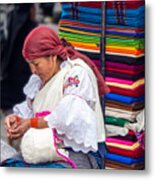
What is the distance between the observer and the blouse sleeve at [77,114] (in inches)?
82.5

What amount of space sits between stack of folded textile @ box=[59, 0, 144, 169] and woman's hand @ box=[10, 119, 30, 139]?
36cm

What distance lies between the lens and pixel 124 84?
2.07 m

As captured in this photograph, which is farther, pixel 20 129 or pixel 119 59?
pixel 20 129

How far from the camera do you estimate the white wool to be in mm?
2127

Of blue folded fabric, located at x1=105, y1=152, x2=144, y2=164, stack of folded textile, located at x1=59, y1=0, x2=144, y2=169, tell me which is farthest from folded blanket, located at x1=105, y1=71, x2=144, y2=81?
blue folded fabric, located at x1=105, y1=152, x2=144, y2=164

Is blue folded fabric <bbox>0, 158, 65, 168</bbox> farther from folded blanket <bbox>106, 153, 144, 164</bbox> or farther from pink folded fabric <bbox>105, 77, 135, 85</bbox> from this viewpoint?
pink folded fabric <bbox>105, 77, 135, 85</bbox>

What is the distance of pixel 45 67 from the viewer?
85.0 inches

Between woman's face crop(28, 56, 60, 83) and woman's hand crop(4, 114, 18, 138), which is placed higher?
woman's face crop(28, 56, 60, 83)

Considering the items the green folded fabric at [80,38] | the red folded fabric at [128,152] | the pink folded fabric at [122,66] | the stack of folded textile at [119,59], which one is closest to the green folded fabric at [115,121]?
the stack of folded textile at [119,59]

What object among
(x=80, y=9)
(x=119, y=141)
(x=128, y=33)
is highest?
(x=80, y=9)

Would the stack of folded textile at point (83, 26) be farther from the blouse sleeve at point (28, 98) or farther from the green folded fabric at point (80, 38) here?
the blouse sleeve at point (28, 98)

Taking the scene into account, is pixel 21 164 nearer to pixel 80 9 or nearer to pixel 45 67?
pixel 45 67

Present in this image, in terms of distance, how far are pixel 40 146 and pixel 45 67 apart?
35cm

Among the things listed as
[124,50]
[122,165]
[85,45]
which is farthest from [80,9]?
[122,165]
